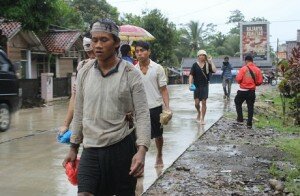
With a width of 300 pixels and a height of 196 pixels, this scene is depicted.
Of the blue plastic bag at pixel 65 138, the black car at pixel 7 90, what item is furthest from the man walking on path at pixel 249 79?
the blue plastic bag at pixel 65 138

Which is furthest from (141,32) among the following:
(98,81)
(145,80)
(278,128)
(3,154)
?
(98,81)

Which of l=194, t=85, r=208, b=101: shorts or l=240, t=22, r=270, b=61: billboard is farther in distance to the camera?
l=240, t=22, r=270, b=61: billboard

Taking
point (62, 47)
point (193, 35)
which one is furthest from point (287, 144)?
point (193, 35)

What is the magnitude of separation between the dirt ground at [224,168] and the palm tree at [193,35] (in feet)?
174

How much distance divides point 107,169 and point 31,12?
1320cm

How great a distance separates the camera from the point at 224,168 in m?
6.90

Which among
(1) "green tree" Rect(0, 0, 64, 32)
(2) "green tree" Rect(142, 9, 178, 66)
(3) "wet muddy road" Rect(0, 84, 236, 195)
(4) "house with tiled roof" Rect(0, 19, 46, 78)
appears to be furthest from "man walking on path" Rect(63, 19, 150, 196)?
(2) "green tree" Rect(142, 9, 178, 66)

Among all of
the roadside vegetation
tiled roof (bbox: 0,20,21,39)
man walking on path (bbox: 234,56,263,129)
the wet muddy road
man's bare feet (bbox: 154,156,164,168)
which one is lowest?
the roadside vegetation

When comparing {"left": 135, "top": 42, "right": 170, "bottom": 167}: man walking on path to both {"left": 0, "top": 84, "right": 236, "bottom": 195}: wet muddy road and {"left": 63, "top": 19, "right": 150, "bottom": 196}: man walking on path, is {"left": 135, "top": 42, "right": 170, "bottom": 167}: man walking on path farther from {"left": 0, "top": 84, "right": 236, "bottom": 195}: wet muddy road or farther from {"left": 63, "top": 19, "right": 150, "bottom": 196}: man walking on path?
{"left": 63, "top": 19, "right": 150, "bottom": 196}: man walking on path

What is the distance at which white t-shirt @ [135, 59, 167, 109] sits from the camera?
20.7 feet

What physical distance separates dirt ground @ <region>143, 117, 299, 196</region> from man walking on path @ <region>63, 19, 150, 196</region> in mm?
2228

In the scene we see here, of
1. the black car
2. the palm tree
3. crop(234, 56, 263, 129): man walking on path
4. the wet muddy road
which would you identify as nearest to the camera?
the wet muddy road

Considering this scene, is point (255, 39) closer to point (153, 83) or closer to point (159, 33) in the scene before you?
point (159, 33)

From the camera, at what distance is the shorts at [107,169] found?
10.8 feet
